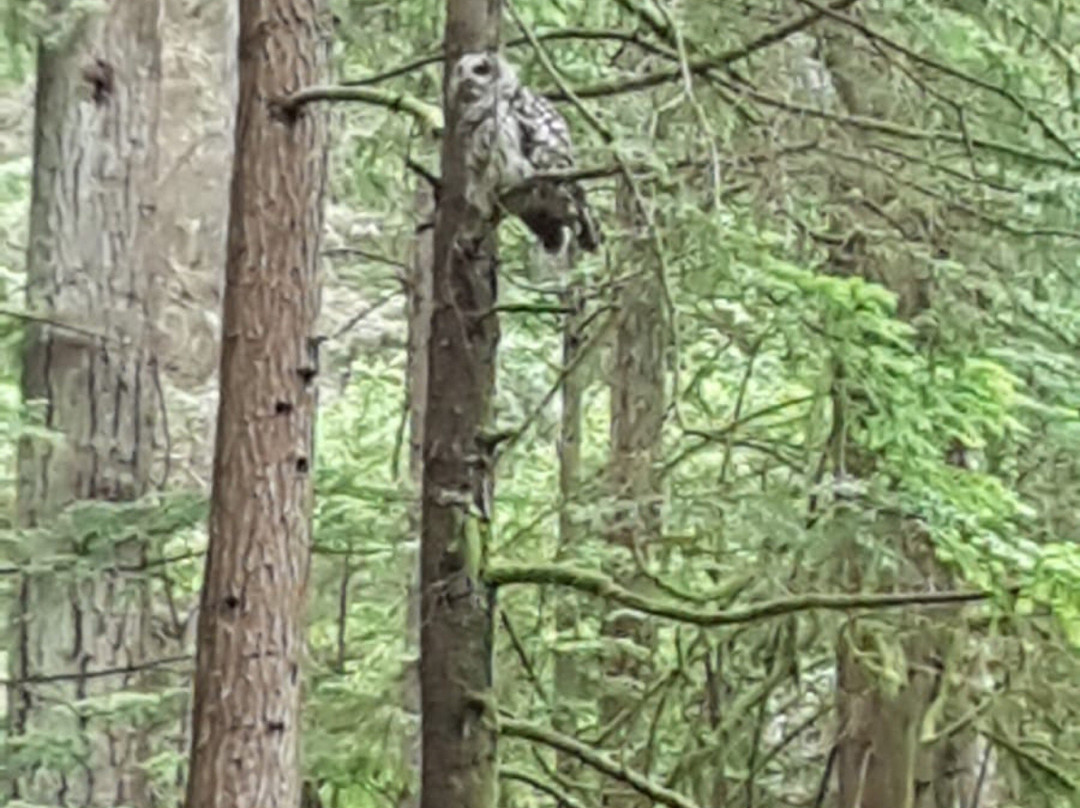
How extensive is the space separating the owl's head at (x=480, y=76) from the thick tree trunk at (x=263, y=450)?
55cm

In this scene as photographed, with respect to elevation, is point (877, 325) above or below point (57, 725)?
above

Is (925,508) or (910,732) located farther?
(910,732)

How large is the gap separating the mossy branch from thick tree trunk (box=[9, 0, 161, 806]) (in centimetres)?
243

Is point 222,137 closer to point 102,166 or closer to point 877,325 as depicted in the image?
point 102,166

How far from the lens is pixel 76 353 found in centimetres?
665

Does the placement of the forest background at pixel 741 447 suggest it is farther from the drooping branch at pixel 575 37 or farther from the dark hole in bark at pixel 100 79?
the dark hole in bark at pixel 100 79

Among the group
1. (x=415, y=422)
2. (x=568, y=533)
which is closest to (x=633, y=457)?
(x=568, y=533)

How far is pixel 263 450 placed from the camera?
14.7ft

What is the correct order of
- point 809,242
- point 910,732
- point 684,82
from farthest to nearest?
1. point 910,732
2. point 809,242
3. point 684,82

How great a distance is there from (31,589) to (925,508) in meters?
3.69

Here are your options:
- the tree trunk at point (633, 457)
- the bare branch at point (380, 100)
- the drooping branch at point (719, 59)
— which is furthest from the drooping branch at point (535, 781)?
the drooping branch at point (719, 59)

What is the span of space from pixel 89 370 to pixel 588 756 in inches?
120

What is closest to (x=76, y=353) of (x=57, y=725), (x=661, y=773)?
(x=57, y=725)

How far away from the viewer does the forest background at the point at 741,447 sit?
4418 mm
